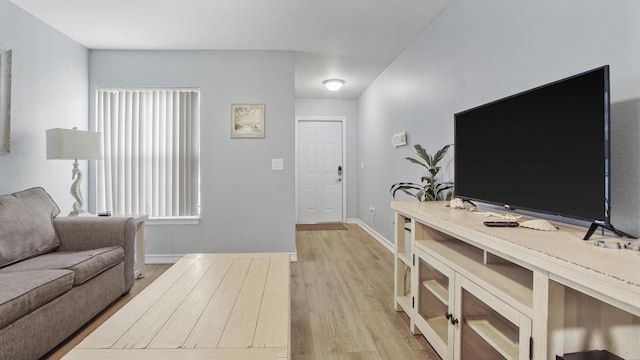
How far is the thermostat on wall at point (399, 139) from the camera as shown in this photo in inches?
135

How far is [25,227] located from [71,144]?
81 cm

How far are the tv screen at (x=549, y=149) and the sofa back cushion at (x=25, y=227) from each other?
110 inches

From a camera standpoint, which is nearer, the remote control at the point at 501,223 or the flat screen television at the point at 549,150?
the flat screen television at the point at 549,150

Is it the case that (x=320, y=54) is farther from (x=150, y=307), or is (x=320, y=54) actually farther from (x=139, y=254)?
(x=150, y=307)

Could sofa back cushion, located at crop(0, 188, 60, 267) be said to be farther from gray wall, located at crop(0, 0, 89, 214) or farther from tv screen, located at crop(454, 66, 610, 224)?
tv screen, located at crop(454, 66, 610, 224)

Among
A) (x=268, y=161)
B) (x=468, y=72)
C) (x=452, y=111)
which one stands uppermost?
(x=468, y=72)

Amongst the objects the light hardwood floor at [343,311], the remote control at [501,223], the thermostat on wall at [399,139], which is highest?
the thermostat on wall at [399,139]

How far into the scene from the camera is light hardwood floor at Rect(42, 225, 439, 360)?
1.81 metres

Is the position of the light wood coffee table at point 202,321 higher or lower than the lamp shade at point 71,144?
lower

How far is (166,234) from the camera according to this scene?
3.54m

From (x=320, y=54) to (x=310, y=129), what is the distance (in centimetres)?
236

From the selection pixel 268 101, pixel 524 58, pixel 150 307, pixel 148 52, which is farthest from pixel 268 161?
pixel 524 58

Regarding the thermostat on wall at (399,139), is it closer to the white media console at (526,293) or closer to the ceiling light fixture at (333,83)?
the ceiling light fixture at (333,83)

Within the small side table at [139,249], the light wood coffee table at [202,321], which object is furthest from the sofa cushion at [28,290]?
the small side table at [139,249]
